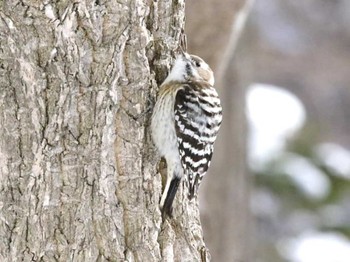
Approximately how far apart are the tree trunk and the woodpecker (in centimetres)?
11

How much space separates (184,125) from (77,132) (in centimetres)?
75

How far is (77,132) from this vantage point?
153 inches

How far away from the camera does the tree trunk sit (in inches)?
148

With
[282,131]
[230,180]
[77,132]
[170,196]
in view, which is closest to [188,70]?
[170,196]

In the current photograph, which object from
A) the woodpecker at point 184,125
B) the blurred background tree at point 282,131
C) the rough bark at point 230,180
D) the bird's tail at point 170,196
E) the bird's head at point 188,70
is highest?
the blurred background tree at point 282,131

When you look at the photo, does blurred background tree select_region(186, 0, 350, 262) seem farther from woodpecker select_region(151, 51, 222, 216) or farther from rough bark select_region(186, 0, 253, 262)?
woodpecker select_region(151, 51, 222, 216)

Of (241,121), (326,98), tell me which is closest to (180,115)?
(241,121)

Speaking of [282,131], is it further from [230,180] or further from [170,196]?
[170,196]

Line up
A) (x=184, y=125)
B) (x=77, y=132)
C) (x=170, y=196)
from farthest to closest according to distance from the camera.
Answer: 1. (x=184, y=125)
2. (x=170, y=196)
3. (x=77, y=132)

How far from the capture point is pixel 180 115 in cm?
450

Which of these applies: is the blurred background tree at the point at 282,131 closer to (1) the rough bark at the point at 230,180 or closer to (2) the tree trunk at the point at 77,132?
(1) the rough bark at the point at 230,180

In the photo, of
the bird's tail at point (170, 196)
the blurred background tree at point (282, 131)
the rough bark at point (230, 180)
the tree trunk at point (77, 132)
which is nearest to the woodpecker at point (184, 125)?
the bird's tail at point (170, 196)

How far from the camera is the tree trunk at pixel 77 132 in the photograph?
3.75 m

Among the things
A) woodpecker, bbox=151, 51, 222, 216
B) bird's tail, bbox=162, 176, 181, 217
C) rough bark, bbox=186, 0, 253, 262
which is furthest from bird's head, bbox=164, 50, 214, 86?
rough bark, bbox=186, 0, 253, 262
